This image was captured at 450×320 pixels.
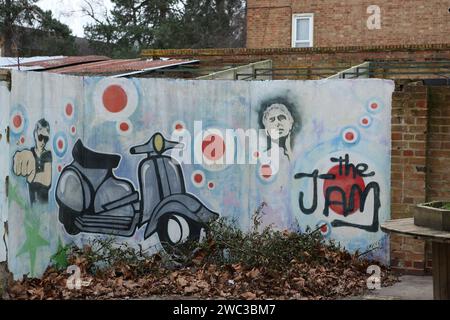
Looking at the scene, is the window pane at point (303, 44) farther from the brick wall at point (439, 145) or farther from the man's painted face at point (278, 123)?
the brick wall at point (439, 145)

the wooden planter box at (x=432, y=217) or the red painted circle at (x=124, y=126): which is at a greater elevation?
the red painted circle at (x=124, y=126)

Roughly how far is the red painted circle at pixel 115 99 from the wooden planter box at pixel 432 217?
4.18 metres

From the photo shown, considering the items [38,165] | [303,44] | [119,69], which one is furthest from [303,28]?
[38,165]

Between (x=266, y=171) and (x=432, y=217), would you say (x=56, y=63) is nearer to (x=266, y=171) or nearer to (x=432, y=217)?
(x=266, y=171)

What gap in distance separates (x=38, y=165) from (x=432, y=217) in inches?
165

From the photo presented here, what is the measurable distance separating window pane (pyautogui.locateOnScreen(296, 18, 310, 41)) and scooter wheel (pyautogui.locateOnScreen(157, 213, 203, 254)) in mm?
14998

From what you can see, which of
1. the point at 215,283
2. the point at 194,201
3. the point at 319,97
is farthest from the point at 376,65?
the point at 215,283

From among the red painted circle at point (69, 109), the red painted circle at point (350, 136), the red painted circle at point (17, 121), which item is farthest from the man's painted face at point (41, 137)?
the red painted circle at point (350, 136)

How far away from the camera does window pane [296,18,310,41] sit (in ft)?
74.7

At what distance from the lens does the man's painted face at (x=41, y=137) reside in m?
7.65

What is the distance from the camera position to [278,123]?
885cm

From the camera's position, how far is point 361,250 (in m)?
8.71

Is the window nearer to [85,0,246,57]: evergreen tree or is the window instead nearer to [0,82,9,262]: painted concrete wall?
[85,0,246,57]: evergreen tree

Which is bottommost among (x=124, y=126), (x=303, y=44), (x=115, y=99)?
(x=124, y=126)
